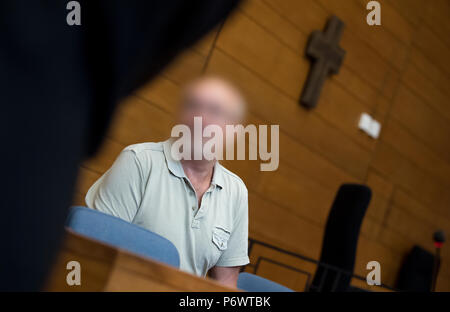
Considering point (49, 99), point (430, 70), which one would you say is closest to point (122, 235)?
point (49, 99)

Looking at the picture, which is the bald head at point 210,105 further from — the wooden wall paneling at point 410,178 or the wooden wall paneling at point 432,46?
the wooden wall paneling at point 432,46

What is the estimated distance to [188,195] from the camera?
1.50m

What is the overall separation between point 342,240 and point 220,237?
59.7 inches

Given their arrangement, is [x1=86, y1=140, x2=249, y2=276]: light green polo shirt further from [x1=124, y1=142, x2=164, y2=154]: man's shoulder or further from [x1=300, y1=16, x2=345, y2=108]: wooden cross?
[x1=300, y1=16, x2=345, y2=108]: wooden cross

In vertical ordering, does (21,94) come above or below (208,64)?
below

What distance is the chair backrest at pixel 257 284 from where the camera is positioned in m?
1.56

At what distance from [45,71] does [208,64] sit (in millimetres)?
3389

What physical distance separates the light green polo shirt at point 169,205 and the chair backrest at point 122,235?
0.18 meters

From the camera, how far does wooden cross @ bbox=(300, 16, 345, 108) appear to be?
406 cm

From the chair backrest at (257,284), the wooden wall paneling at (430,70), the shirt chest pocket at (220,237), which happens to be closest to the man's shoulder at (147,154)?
the shirt chest pocket at (220,237)

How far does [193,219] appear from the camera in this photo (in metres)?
1.46

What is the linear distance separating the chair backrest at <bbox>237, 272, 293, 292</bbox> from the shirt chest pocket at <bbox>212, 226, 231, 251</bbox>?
0.21 metres

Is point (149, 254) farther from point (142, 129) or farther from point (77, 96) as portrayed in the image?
point (142, 129)

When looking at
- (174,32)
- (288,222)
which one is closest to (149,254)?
(174,32)
